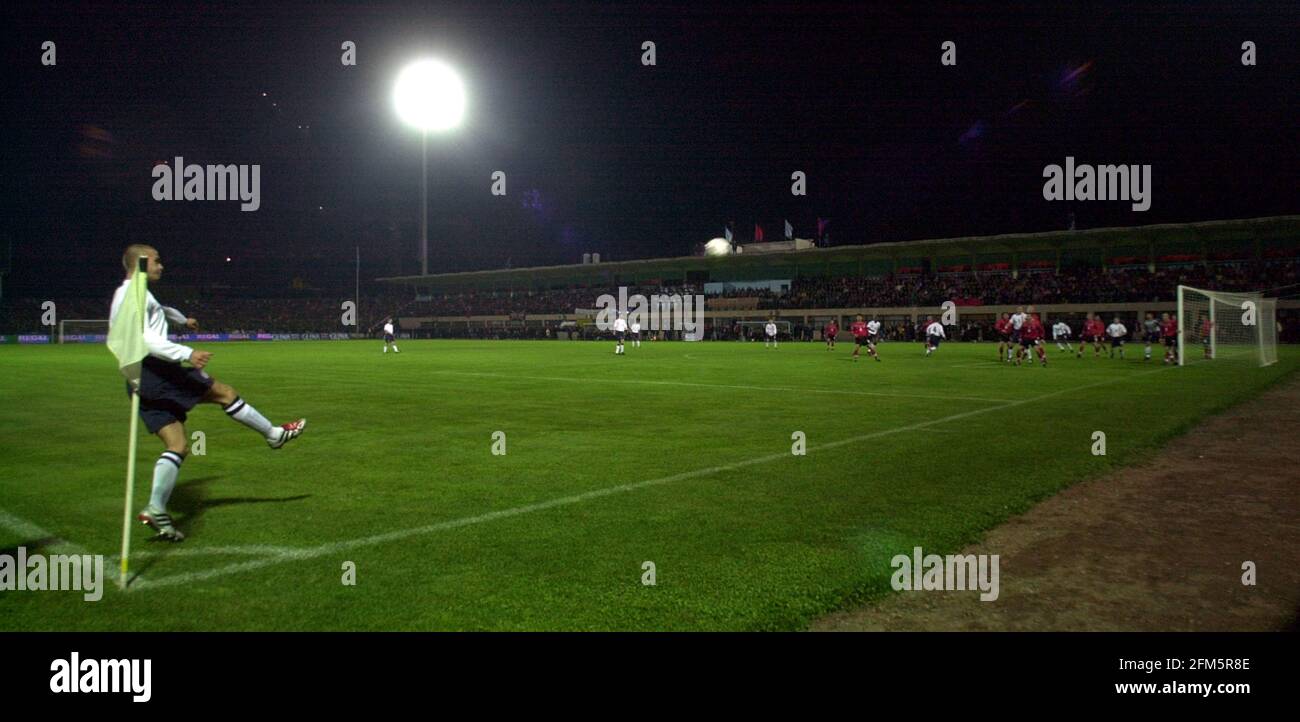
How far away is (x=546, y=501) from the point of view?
609 cm

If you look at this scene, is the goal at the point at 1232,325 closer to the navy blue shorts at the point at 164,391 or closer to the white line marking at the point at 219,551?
the white line marking at the point at 219,551

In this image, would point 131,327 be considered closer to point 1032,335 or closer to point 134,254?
point 134,254

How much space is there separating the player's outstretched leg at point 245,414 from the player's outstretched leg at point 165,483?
414 mm

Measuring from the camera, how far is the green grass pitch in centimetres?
380

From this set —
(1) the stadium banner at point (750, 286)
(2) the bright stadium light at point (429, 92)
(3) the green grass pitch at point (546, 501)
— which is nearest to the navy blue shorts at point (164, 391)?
(3) the green grass pitch at point (546, 501)

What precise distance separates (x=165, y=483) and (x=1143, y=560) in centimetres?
677

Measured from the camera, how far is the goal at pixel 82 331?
212 ft

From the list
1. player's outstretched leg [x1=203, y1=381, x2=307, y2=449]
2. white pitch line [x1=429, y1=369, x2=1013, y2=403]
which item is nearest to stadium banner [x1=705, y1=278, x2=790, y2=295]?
white pitch line [x1=429, y1=369, x2=1013, y2=403]

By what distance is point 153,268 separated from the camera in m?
5.22

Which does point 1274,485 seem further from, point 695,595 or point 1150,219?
point 1150,219
